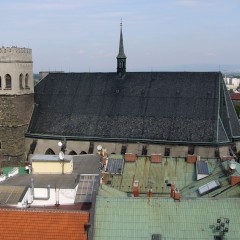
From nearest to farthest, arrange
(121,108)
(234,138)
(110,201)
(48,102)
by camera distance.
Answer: (110,201) → (234,138) → (121,108) → (48,102)

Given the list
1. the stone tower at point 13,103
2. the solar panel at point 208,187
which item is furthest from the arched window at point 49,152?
the solar panel at point 208,187

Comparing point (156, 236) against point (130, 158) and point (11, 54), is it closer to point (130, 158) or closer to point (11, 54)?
point (130, 158)

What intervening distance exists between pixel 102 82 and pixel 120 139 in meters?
8.33

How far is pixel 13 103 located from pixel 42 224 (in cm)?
2930

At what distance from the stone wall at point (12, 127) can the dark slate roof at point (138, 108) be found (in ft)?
5.63

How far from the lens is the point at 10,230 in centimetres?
2353

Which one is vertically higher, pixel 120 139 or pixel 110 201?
pixel 110 201

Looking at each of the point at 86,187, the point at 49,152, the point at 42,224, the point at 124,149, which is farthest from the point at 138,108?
the point at 42,224

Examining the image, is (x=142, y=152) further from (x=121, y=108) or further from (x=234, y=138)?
(x=234, y=138)

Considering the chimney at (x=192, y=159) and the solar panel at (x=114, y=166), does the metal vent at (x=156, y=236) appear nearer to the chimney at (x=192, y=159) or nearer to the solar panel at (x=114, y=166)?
the solar panel at (x=114, y=166)

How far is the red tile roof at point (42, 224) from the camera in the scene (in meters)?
23.2

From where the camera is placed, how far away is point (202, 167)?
36.3m

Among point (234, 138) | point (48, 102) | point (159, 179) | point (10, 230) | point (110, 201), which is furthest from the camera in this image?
point (48, 102)

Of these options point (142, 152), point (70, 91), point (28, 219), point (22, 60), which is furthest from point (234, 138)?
point (28, 219)
